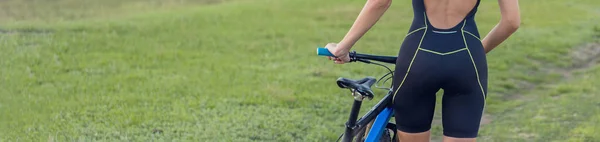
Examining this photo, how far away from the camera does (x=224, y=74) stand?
7.74m

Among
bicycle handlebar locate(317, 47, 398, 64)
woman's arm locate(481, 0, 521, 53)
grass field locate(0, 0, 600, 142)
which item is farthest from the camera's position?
grass field locate(0, 0, 600, 142)

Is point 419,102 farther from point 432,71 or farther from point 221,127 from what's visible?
point 221,127

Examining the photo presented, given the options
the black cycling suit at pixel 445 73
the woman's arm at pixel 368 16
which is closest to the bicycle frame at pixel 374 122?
the black cycling suit at pixel 445 73

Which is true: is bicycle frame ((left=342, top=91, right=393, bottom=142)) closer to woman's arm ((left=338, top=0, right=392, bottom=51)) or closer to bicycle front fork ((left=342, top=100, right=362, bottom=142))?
bicycle front fork ((left=342, top=100, right=362, bottom=142))

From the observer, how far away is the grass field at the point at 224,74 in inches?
222

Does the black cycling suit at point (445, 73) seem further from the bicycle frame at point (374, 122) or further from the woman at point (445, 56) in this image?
the bicycle frame at point (374, 122)

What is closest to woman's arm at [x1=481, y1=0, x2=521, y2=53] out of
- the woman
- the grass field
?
the woman

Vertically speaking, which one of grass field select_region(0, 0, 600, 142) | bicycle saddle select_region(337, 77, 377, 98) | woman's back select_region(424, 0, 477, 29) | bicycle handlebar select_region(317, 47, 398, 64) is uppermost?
woman's back select_region(424, 0, 477, 29)

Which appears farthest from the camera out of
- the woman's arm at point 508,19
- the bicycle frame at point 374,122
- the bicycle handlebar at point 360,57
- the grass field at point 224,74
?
the grass field at point 224,74

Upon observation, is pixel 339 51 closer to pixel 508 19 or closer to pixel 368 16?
pixel 368 16

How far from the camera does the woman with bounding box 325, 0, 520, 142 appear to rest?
286cm

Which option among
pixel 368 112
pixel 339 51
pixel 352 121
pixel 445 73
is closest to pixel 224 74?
pixel 368 112

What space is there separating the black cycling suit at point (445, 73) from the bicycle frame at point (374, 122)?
0.14 meters

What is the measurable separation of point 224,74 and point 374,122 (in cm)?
468
